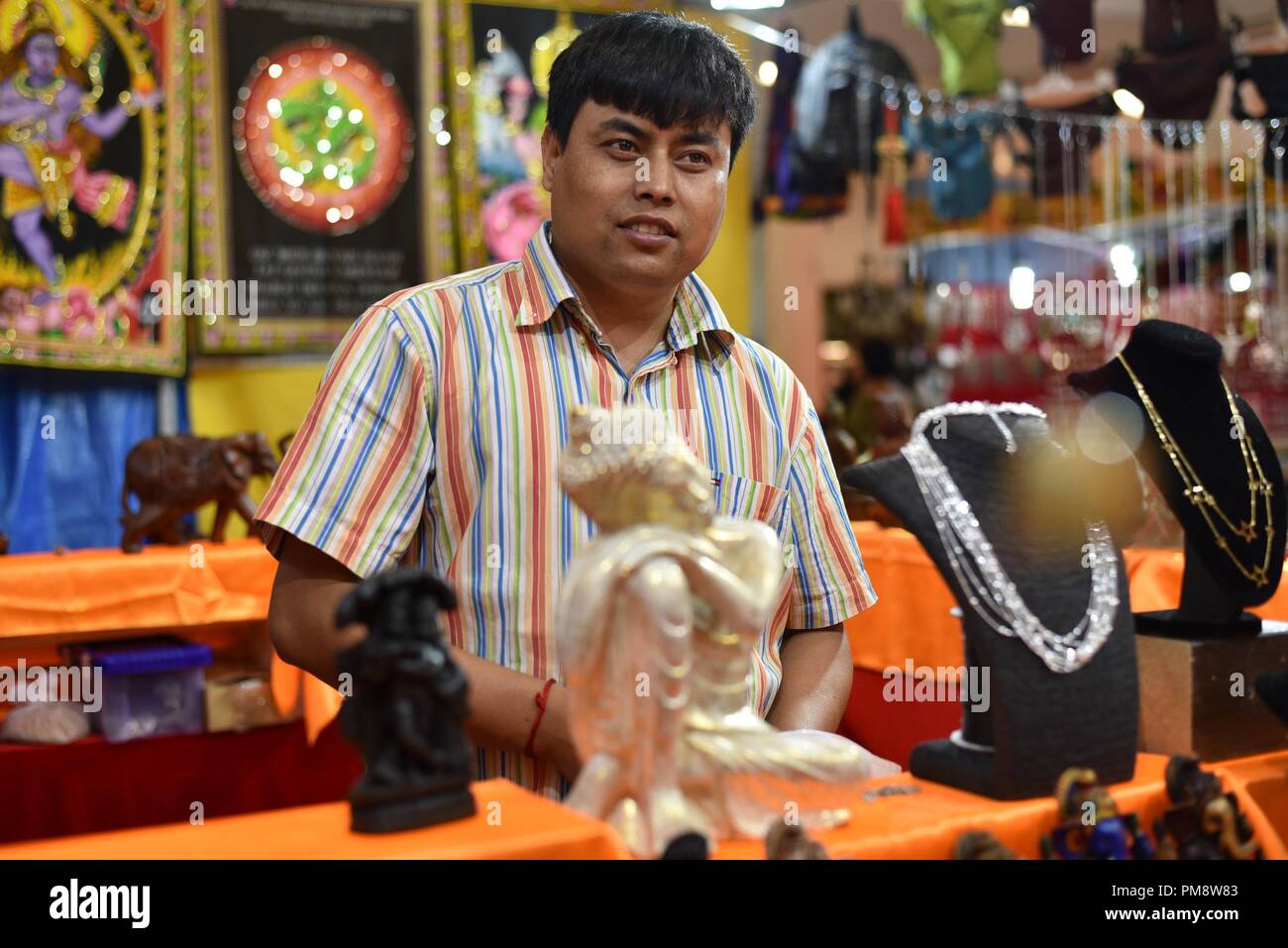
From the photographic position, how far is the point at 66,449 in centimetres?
411

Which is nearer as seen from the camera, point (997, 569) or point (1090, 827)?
point (1090, 827)

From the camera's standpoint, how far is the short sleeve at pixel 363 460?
1.48m

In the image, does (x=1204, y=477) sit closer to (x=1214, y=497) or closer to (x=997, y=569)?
(x=1214, y=497)

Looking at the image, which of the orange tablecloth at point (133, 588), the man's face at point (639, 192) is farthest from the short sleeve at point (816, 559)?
the orange tablecloth at point (133, 588)

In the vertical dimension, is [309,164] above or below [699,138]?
above

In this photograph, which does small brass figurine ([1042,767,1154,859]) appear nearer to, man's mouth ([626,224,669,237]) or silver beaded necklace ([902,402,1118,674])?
silver beaded necklace ([902,402,1118,674])

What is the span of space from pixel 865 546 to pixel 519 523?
2199mm

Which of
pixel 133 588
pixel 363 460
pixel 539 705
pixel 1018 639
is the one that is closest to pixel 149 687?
pixel 133 588

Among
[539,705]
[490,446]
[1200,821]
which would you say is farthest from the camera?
[490,446]

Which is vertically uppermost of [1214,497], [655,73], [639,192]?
[655,73]

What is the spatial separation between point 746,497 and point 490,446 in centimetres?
32

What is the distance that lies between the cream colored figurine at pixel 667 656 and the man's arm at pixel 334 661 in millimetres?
375
